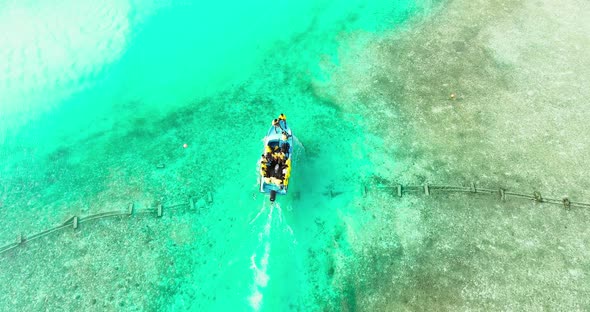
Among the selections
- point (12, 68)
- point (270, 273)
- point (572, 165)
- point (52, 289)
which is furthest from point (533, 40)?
point (12, 68)

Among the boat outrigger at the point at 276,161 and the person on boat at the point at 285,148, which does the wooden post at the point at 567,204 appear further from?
the person on boat at the point at 285,148

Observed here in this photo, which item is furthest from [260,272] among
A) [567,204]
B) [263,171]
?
[567,204]

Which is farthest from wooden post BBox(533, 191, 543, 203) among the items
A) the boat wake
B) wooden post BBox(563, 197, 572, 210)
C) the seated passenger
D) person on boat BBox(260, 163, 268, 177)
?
person on boat BBox(260, 163, 268, 177)

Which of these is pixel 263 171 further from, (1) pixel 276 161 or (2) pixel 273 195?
(2) pixel 273 195

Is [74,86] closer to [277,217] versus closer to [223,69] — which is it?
[223,69]

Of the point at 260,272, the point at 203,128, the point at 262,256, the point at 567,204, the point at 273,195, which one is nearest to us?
the point at 260,272

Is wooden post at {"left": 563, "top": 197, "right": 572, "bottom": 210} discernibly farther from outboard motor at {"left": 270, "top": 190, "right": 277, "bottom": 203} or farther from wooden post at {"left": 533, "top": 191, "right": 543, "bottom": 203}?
outboard motor at {"left": 270, "top": 190, "right": 277, "bottom": 203}
